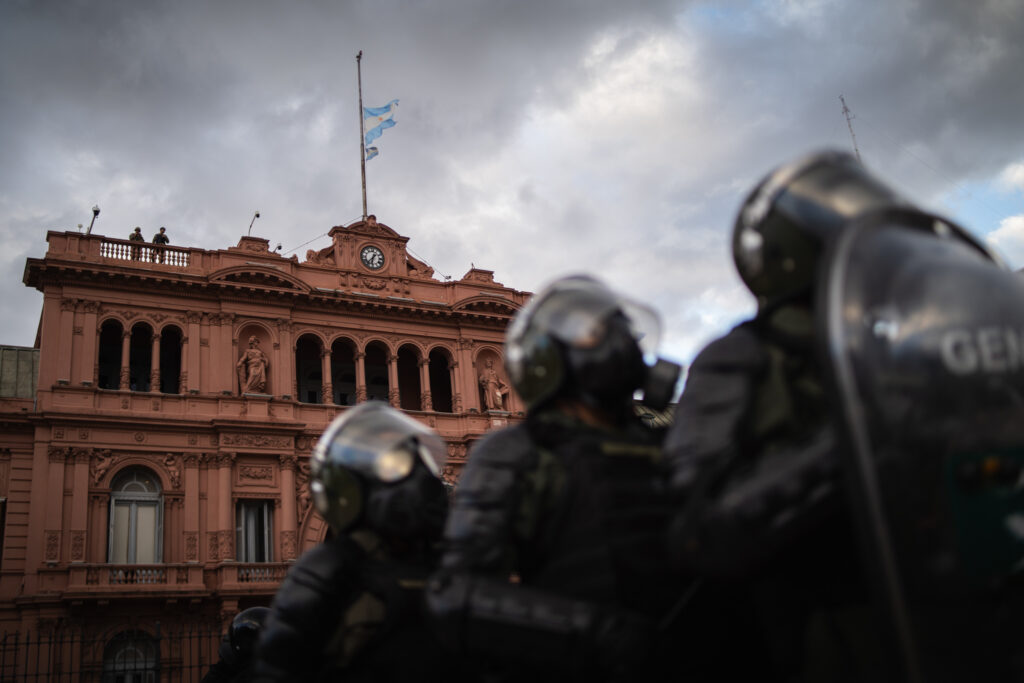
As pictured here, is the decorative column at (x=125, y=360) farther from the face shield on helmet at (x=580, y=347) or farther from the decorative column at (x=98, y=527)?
the face shield on helmet at (x=580, y=347)

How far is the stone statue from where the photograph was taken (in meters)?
27.7

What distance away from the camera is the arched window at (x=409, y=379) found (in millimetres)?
28406

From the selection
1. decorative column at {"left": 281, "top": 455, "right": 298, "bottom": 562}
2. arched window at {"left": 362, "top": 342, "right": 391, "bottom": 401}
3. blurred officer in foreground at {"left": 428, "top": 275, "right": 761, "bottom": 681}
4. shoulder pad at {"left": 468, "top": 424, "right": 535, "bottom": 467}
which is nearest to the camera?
blurred officer in foreground at {"left": 428, "top": 275, "right": 761, "bottom": 681}

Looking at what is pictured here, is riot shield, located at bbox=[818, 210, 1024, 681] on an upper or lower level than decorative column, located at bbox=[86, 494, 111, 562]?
lower

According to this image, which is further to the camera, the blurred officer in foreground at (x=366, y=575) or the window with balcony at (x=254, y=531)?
the window with balcony at (x=254, y=531)

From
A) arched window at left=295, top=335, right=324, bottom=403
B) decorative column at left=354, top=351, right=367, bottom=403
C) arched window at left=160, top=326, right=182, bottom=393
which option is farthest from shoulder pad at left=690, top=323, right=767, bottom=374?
arched window at left=295, top=335, right=324, bottom=403

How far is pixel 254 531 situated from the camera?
75.8 ft

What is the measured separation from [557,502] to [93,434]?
22104mm

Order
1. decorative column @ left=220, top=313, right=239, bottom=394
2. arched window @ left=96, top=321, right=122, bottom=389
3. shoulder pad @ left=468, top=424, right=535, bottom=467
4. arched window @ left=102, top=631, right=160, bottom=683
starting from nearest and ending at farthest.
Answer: shoulder pad @ left=468, top=424, right=535, bottom=467
arched window @ left=102, top=631, right=160, bottom=683
decorative column @ left=220, top=313, right=239, bottom=394
arched window @ left=96, top=321, right=122, bottom=389

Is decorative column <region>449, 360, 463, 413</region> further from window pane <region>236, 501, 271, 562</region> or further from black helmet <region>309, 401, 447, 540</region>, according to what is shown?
black helmet <region>309, 401, 447, 540</region>

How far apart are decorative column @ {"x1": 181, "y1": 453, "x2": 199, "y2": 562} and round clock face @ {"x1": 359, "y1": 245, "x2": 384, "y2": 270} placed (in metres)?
8.34

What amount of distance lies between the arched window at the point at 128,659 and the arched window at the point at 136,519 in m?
1.95

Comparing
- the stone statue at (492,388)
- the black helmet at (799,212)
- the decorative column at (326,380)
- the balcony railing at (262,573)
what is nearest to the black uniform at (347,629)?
the black helmet at (799,212)

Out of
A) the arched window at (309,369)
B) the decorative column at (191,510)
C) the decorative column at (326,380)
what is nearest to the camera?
the decorative column at (191,510)
